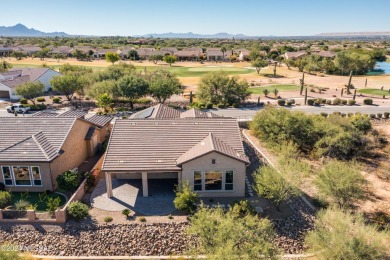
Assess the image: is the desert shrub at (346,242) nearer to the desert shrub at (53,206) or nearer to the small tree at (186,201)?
the small tree at (186,201)

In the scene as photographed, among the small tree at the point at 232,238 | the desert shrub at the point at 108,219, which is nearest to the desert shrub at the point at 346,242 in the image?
the small tree at the point at 232,238

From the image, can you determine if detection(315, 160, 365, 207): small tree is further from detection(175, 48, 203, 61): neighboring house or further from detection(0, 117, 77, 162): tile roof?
detection(175, 48, 203, 61): neighboring house

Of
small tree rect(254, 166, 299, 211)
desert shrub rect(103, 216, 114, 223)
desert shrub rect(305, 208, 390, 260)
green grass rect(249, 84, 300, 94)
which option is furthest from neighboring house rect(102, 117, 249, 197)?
green grass rect(249, 84, 300, 94)

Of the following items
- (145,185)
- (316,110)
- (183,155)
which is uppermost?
(183,155)

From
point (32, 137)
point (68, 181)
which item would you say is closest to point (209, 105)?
point (32, 137)

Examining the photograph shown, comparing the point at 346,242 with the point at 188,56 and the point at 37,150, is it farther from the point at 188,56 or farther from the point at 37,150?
the point at 188,56

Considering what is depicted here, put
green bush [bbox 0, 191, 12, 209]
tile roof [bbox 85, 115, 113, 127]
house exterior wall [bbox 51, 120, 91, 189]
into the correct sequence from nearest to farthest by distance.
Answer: green bush [bbox 0, 191, 12, 209], house exterior wall [bbox 51, 120, 91, 189], tile roof [bbox 85, 115, 113, 127]
